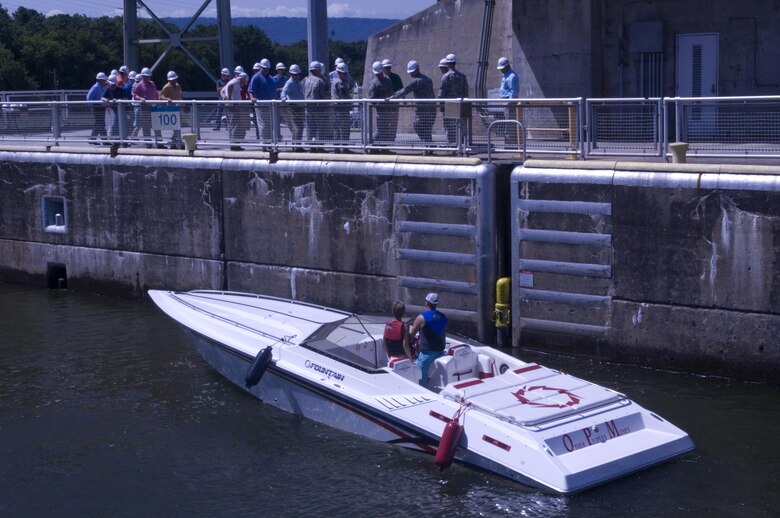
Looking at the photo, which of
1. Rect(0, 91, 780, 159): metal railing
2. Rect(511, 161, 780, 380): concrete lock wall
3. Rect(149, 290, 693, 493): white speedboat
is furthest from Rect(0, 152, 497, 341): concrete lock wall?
Rect(149, 290, 693, 493): white speedboat

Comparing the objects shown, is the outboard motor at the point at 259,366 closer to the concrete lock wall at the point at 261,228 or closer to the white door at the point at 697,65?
the concrete lock wall at the point at 261,228

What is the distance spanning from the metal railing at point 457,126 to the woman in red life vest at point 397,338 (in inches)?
147

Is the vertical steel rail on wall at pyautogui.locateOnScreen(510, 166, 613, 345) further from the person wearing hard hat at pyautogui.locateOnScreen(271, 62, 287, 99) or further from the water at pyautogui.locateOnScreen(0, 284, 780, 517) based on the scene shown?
the person wearing hard hat at pyautogui.locateOnScreen(271, 62, 287, 99)

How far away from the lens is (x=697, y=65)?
18453 millimetres

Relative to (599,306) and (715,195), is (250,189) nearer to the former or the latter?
(599,306)

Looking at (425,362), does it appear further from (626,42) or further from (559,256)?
(626,42)

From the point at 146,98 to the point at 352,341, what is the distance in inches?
355

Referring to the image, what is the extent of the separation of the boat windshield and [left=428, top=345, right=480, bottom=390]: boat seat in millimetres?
724

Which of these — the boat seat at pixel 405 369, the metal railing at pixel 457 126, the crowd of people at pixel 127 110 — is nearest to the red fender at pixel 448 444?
the boat seat at pixel 405 369

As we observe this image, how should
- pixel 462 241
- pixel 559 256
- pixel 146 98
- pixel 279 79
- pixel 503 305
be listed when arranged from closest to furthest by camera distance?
pixel 559 256 → pixel 503 305 → pixel 462 241 → pixel 279 79 → pixel 146 98

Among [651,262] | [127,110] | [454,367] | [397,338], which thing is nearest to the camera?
[454,367]

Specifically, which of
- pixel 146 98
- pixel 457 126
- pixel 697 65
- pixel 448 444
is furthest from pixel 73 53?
pixel 448 444

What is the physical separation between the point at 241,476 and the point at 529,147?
6337 millimetres

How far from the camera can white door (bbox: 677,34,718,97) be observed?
18.3 meters
